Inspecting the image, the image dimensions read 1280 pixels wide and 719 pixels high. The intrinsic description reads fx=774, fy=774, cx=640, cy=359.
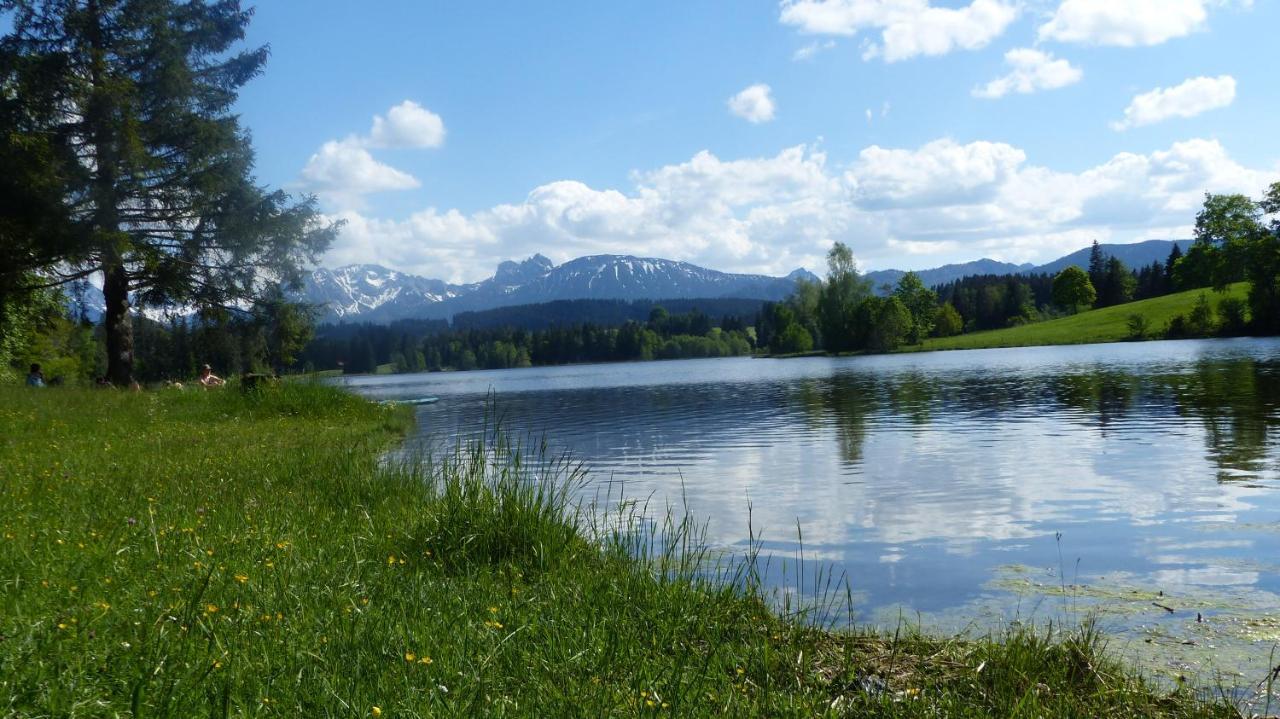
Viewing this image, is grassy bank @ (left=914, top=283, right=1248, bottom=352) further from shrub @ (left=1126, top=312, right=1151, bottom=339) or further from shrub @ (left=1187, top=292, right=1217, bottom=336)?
shrub @ (left=1187, top=292, right=1217, bottom=336)

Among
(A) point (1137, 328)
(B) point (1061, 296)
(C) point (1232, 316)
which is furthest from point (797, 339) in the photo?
(C) point (1232, 316)

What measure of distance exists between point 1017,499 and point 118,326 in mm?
33092

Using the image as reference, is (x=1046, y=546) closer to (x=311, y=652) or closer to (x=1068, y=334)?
(x=311, y=652)

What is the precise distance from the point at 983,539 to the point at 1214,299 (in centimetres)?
11789

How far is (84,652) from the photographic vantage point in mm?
4250

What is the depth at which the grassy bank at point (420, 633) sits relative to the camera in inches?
163

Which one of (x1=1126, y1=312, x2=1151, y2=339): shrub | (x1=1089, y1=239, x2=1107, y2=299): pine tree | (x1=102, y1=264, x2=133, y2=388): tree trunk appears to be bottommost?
(x1=1126, y1=312, x2=1151, y2=339): shrub

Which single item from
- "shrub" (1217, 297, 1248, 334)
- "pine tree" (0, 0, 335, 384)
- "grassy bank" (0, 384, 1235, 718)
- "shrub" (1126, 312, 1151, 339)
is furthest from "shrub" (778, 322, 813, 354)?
"grassy bank" (0, 384, 1235, 718)

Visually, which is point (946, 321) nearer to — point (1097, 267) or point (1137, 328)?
point (1097, 267)

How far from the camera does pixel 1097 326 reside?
376 ft

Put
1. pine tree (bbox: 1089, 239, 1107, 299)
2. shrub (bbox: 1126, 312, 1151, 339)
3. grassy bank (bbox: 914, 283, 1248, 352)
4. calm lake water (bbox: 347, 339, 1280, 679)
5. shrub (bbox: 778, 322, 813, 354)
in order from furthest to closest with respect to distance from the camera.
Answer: shrub (bbox: 778, 322, 813, 354)
pine tree (bbox: 1089, 239, 1107, 299)
grassy bank (bbox: 914, 283, 1248, 352)
shrub (bbox: 1126, 312, 1151, 339)
calm lake water (bbox: 347, 339, 1280, 679)

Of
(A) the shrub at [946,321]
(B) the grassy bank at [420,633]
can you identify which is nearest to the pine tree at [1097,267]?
(A) the shrub at [946,321]

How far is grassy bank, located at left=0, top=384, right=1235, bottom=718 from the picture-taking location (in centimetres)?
415

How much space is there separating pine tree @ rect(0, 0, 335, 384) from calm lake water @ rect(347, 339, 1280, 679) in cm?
1217
